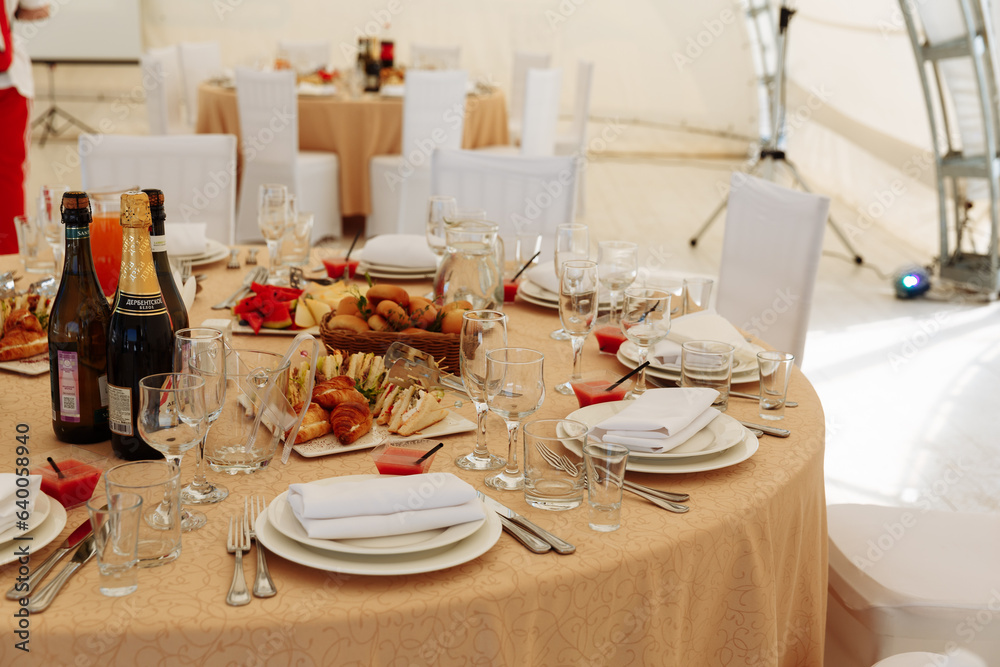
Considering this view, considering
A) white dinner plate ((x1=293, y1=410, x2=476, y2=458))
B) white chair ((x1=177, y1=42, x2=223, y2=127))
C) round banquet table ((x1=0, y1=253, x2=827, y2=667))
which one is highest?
white chair ((x1=177, y1=42, x2=223, y2=127))

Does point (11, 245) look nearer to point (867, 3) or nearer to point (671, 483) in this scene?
point (671, 483)

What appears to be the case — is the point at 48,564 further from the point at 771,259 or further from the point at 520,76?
the point at 520,76

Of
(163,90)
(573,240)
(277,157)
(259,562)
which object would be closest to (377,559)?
(259,562)

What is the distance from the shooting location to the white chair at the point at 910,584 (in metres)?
1.38

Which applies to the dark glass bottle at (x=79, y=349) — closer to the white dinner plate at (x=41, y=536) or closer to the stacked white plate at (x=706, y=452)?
the white dinner plate at (x=41, y=536)

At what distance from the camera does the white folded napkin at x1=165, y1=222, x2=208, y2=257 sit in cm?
205

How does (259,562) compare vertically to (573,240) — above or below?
below

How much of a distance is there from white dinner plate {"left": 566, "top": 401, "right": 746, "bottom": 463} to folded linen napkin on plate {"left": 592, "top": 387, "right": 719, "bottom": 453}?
0.03 ft

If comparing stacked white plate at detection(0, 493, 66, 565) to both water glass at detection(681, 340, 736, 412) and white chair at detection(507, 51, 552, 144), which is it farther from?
white chair at detection(507, 51, 552, 144)

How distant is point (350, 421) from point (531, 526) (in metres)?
0.32

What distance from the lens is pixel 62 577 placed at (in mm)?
880

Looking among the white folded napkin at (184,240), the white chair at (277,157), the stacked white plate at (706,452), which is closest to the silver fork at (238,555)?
the stacked white plate at (706,452)

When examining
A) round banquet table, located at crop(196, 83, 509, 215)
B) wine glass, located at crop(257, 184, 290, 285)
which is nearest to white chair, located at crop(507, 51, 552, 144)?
round banquet table, located at crop(196, 83, 509, 215)

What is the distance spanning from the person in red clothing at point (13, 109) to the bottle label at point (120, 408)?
2473 millimetres
